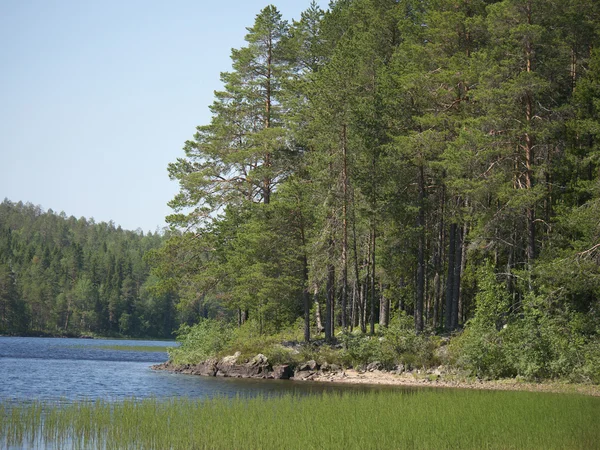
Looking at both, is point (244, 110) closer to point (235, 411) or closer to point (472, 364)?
point (472, 364)

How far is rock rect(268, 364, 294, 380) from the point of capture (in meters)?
36.1

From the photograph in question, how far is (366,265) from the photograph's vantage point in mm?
42375

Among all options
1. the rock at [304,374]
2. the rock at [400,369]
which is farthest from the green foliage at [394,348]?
the rock at [304,374]

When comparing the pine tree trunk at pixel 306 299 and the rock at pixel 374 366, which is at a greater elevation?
the pine tree trunk at pixel 306 299

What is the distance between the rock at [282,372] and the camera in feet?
118

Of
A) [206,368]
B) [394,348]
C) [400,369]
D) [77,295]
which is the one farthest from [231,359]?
[77,295]

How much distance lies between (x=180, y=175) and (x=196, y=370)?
43.5ft

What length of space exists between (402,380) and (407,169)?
11027 millimetres

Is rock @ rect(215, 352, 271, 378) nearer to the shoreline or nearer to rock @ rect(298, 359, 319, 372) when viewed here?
the shoreline

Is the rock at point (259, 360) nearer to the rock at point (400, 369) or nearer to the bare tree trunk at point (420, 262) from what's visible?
the rock at point (400, 369)

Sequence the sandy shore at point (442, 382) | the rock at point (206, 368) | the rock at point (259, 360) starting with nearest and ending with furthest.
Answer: the sandy shore at point (442, 382) → the rock at point (259, 360) → the rock at point (206, 368)

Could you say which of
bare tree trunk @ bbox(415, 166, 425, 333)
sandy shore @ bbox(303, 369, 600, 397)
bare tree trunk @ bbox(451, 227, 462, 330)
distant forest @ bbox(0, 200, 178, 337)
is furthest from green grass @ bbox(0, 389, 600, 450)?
distant forest @ bbox(0, 200, 178, 337)

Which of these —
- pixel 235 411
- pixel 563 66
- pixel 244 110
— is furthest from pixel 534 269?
pixel 244 110

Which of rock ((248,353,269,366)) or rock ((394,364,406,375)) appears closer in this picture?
rock ((394,364,406,375))
